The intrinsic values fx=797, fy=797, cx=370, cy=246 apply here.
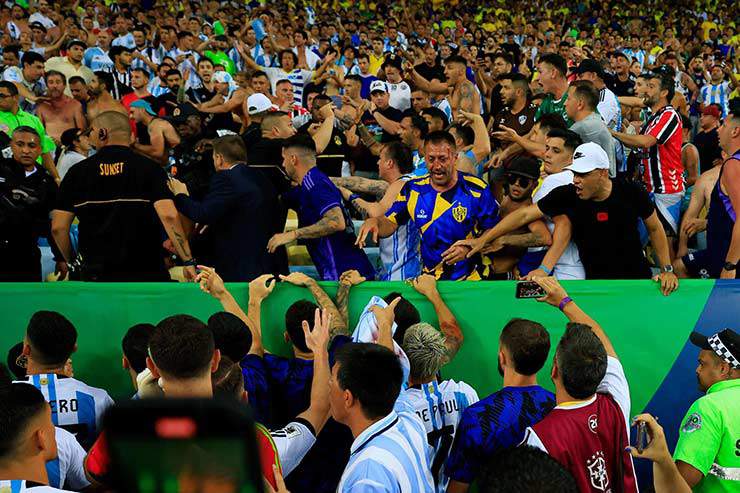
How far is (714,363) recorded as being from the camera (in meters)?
3.62

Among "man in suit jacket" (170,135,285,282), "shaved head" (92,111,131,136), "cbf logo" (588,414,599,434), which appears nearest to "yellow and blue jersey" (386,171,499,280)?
"man in suit jacket" (170,135,285,282)

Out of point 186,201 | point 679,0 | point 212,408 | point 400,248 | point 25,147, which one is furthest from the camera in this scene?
point 679,0

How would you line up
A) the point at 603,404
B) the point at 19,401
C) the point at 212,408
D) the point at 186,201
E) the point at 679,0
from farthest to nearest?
1. the point at 679,0
2. the point at 186,201
3. the point at 603,404
4. the point at 19,401
5. the point at 212,408

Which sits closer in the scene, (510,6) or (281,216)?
(281,216)

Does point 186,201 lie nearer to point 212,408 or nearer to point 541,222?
point 541,222

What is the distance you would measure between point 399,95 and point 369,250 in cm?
477

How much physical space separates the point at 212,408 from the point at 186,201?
4.63m

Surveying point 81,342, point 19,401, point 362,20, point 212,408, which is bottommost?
point 81,342

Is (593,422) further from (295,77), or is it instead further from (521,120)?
(295,77)

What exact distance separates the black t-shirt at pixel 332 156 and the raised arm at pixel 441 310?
11.9ft

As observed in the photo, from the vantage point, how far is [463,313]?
4656 mm

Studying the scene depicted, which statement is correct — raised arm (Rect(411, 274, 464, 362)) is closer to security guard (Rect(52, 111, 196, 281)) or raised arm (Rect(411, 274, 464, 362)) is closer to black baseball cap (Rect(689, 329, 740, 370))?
black baseball cap (Rect(689, 329, 740, 370))

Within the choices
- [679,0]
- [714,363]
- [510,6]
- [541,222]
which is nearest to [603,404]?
[714,363]

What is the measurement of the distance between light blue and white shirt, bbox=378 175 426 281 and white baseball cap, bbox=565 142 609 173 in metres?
1.37
